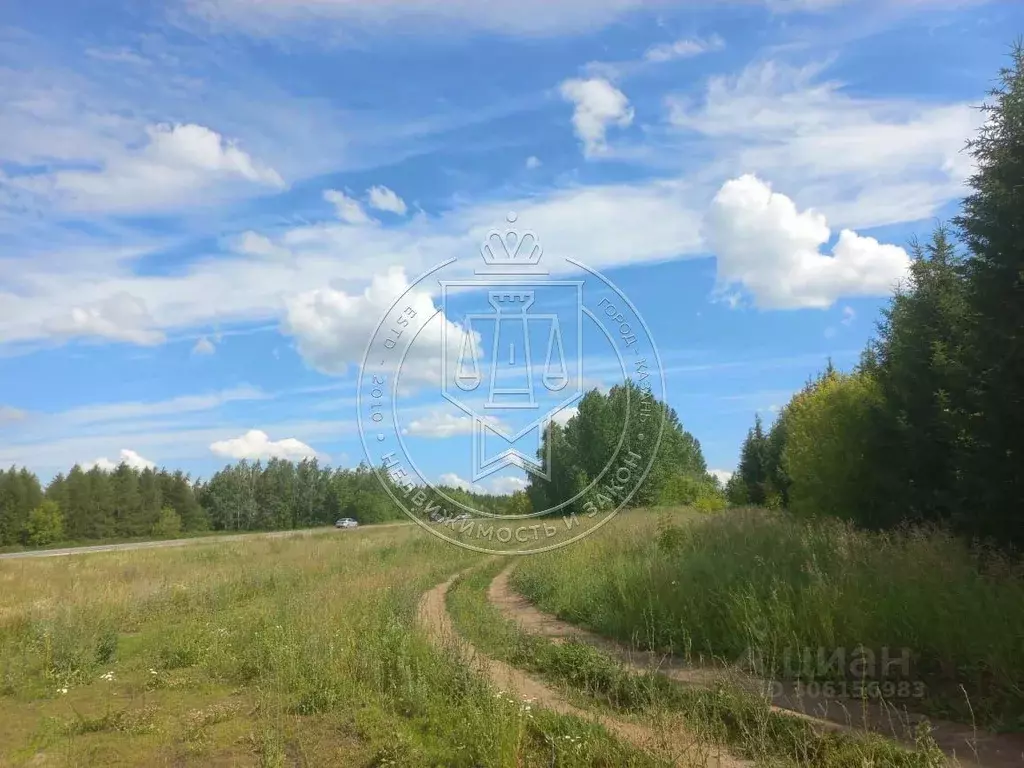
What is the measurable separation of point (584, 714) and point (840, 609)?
317cm

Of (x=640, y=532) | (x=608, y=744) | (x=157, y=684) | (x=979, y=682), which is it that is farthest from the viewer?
(x=640, y=532)

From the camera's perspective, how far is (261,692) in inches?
281

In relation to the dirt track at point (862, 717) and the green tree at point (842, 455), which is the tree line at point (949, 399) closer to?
the green tree at point (842, 455)

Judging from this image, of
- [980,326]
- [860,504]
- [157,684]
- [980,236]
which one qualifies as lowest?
[157,684]

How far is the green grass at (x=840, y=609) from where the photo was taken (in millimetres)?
6031

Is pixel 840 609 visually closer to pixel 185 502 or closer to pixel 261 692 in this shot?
pixel 261 692

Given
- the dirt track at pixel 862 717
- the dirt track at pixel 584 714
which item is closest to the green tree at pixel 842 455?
the dirt track at pixel 862 717

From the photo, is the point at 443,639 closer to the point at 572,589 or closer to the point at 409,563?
the point at 572,589

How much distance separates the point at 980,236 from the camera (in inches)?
411

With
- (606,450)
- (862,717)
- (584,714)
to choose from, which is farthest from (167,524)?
(862,717)

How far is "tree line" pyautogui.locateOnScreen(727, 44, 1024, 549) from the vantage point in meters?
9.05

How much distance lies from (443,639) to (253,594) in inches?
342

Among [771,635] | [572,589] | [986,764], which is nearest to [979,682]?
[986,764]

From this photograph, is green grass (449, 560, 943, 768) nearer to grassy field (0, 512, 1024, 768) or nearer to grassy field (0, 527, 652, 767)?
grassy field (0, 512, 1024, 768)
